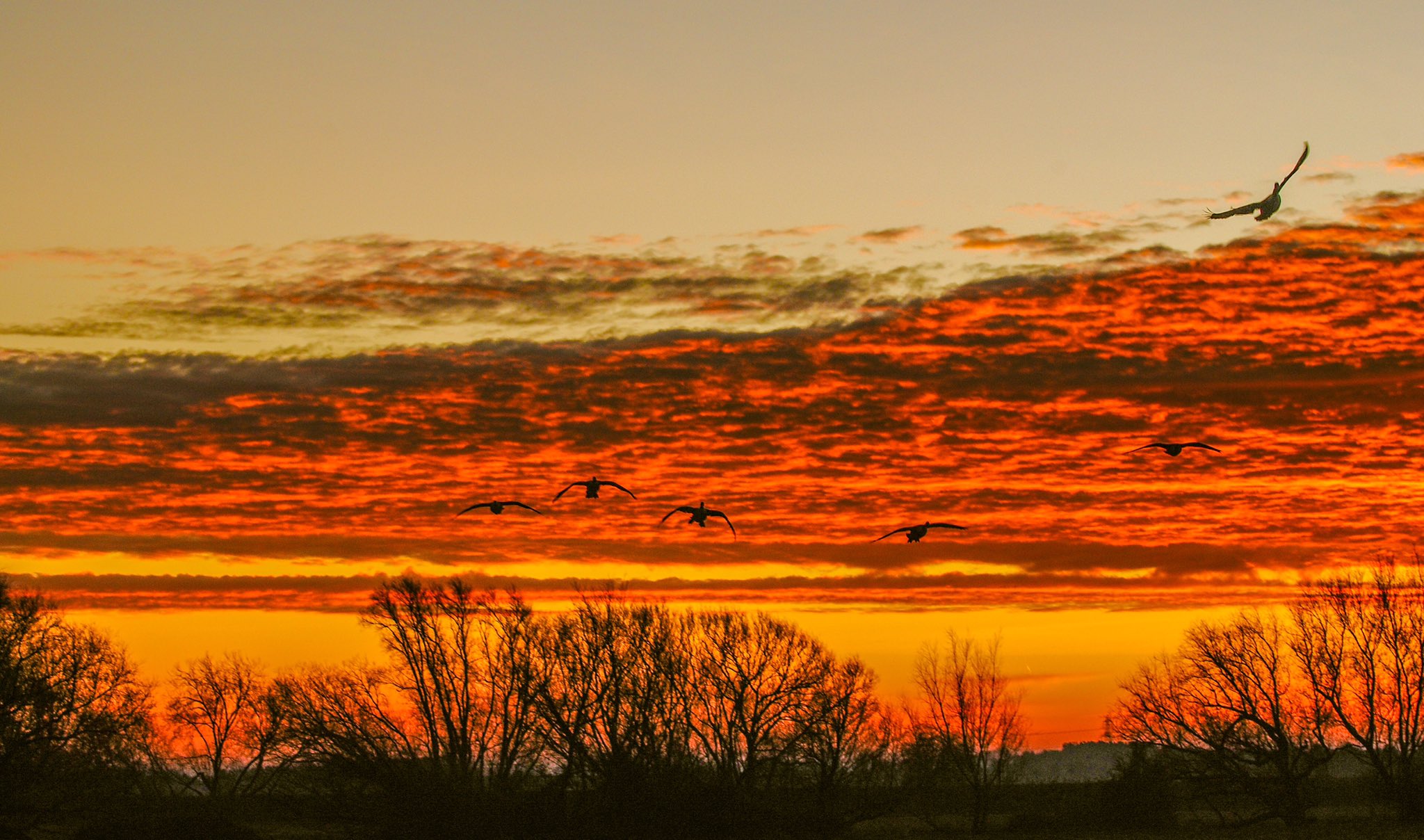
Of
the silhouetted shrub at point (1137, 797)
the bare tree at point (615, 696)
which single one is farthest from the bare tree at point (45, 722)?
the silhouetted shrub at point (1137, 797)

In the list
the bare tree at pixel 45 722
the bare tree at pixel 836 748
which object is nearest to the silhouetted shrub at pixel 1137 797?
the bare tree at pixel 836 748

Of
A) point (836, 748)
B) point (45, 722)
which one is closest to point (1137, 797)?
point (836, 748)

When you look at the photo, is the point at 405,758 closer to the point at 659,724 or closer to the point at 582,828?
the point at 582,828

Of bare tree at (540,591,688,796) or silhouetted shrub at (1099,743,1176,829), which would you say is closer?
bare tree at (540,591,688,796)

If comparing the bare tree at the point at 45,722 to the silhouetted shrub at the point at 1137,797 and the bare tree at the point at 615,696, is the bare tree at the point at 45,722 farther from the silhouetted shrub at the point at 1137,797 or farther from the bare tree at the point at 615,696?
the silhouetted shrub at the point at 1137,797

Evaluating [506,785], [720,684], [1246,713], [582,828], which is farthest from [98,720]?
[1246,713]

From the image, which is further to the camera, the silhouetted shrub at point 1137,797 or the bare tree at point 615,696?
the silhouetted shrub at point 1137,797

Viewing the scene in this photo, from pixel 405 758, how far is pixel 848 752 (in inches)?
1113

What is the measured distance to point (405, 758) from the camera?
5481 centimetres

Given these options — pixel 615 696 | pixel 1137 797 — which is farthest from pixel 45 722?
pixel 1137 797

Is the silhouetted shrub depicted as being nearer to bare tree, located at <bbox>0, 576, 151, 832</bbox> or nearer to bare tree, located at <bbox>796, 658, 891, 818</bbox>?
bare tree, located at <bbox>796, 658, 891, 818</bbox>

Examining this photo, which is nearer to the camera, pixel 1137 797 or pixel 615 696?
pixel 615 696

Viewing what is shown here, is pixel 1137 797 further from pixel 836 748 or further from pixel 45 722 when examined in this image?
pixel 45 722

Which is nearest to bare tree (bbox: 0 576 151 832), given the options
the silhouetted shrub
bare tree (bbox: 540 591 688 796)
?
bare tree (bbox: 540 591 688 796)
